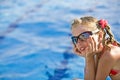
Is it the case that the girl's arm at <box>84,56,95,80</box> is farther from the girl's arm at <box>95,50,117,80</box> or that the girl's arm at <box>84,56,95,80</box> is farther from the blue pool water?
the blue pool water

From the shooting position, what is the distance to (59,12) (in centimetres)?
784

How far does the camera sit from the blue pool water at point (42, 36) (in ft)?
15.9

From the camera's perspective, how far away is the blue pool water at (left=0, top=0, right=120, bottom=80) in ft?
15.9

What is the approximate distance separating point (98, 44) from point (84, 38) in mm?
177

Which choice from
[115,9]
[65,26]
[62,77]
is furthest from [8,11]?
[62,77]

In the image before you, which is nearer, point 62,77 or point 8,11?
point 62,77

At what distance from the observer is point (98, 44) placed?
313cm

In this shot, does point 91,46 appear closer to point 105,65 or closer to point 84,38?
point 84,38

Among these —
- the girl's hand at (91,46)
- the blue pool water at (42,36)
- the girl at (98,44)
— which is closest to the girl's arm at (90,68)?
the girl at (98,44)

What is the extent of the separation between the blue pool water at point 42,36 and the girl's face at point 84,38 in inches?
63.1

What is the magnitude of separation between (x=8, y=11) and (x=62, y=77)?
383 centimetres

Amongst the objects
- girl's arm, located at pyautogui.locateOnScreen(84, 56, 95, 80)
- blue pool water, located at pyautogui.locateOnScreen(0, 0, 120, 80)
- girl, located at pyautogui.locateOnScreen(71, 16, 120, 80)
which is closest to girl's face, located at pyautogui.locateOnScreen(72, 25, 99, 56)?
girl, located at pyautogui.locateOnScreen(71, 16, 120, 80)

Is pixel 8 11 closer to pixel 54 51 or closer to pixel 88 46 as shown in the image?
pixel 54 51

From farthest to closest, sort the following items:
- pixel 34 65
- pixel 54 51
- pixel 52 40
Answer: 1. pixel 52 40
2. pixel 54 51
3. pixel 34 65
